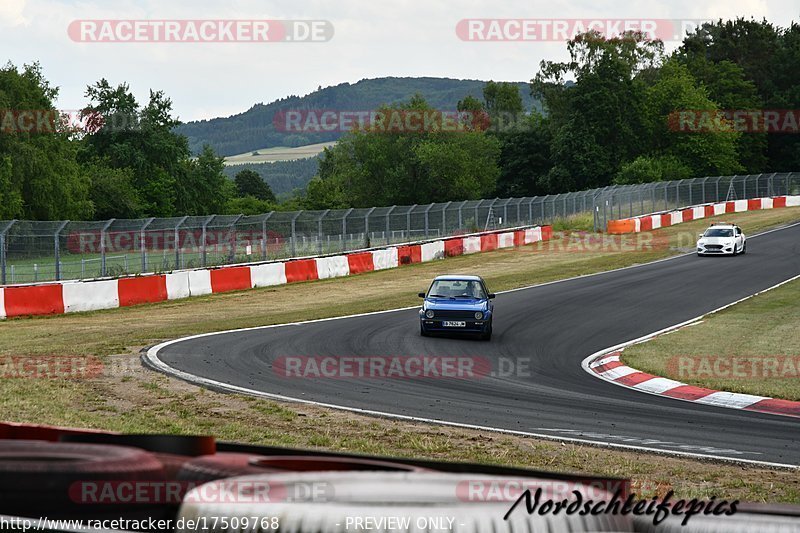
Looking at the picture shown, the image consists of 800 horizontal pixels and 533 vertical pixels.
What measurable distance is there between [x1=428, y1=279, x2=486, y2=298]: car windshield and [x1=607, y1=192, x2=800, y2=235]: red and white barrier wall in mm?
33181

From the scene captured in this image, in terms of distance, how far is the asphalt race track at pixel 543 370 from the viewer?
11.0 m

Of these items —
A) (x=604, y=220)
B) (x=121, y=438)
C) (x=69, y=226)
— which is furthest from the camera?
(x=604, y=220)

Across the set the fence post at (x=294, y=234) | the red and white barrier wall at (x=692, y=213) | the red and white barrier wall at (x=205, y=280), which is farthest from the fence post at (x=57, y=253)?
the red and white barrier wall at (x=692, y=213)

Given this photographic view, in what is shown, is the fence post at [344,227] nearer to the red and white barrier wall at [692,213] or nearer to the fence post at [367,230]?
the fence post at [367,230]

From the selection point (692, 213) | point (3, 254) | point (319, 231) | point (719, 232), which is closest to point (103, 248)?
point (3, 254)

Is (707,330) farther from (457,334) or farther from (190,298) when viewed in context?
(190,298)

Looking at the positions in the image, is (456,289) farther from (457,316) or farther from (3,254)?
(3,254)

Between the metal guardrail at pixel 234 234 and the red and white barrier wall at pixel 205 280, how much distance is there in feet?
2.91

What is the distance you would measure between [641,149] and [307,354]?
8789 centimetres

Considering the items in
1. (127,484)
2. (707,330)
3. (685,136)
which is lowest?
(707,330)

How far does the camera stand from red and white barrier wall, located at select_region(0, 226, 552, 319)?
24.5 meters

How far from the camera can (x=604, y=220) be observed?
178 ft

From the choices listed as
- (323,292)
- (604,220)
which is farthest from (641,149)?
(323,292)

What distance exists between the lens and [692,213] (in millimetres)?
60250
